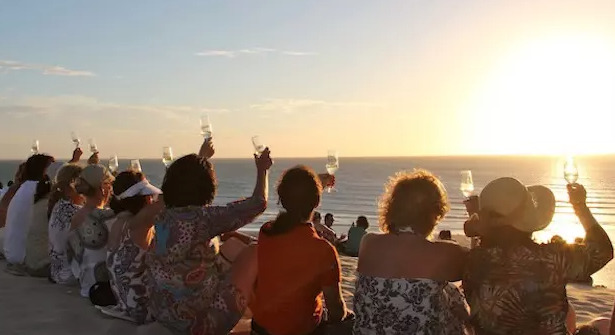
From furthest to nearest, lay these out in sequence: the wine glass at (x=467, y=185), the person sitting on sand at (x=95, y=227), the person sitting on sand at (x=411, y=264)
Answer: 1. the person sitting on sand at (x=95, y=227)
2. the wine glass at (x=467, y=185)
3. the person sitting on sand at (x=411, y=264)

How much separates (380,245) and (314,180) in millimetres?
577

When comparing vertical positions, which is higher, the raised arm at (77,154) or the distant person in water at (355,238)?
the raised arm at (77,154)

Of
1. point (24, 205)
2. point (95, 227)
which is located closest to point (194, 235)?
point (95, 227)

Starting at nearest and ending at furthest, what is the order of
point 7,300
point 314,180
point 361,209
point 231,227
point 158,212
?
point 314,180
point 231,227
point 158,212
point 7,300
point 361,209

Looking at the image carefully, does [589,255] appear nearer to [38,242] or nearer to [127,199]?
[127,199]

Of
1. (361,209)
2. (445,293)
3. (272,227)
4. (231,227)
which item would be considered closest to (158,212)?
(231,227)

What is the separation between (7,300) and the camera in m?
6.45

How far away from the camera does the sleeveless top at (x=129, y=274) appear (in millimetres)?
5184

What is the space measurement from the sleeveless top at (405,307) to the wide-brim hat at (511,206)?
0.54 metres

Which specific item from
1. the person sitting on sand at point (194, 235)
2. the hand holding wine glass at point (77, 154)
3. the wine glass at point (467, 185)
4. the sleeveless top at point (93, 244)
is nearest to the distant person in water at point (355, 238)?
the hand holding wine glass at point (77, 154)

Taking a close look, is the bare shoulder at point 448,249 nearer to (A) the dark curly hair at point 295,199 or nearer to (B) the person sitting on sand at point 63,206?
(A) the dark curly hair at point 295,199

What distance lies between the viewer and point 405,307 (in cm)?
374

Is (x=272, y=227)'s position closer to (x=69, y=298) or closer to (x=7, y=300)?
(x=69, y=298)

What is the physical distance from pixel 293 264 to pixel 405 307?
0.72 metres
